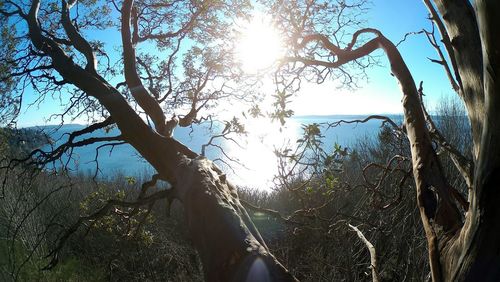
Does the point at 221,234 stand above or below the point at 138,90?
below

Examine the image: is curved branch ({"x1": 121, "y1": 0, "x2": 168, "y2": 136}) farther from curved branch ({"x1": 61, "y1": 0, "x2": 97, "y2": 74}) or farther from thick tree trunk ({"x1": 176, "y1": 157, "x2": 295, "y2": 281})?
thick tree trunk ({"x1": 176, "y1": 157, "x2": 295, "y2": 281})

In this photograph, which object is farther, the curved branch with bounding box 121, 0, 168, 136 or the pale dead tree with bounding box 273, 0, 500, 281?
the curved branch with bounding box 121, 0, 168, 136

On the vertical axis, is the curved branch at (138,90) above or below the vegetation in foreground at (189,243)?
above

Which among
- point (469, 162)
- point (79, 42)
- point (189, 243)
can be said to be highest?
point (79, 42)

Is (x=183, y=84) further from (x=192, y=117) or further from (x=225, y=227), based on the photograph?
(x=225, y=227)

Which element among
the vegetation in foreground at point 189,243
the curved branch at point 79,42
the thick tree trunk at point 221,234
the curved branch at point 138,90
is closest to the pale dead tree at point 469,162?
the thick tree trunk at point 221,234

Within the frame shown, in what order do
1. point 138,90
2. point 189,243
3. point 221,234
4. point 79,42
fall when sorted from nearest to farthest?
point 221,234
point 138,90
point 79,42
point 189,243

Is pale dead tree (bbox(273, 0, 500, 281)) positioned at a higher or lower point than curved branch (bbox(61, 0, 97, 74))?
lower

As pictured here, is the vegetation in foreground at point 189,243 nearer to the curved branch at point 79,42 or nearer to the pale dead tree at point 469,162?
the curved branch at point 79,42

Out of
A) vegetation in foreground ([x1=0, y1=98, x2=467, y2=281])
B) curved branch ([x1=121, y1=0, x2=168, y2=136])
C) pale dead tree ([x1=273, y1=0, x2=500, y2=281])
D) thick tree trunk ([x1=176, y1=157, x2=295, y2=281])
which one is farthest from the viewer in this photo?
vegetation in foreground ([x1=0, y1=98, x2=467, y2=281])

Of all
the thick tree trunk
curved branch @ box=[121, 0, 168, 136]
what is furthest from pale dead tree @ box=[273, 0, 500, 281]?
curved branch @ box=[121, 0, 168, 136]

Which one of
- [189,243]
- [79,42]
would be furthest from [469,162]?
[189,243]

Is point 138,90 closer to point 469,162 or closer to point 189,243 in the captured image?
point 469,162

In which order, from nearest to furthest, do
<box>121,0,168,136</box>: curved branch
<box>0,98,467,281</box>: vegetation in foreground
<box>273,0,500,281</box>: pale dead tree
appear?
<box>273,0,500,281</box>: pale dead tree < <box>121,0,168,136</box>: curved branch < <box>0,98,467,281</box>: vegetation in foreground
